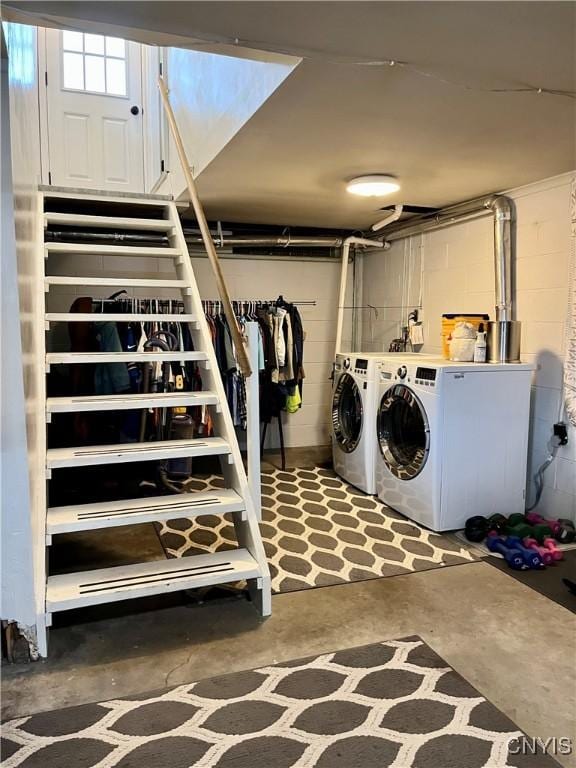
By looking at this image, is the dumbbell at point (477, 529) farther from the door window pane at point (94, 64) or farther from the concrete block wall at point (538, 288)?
the door window pane at point (94, 64)

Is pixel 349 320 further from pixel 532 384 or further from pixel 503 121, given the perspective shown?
pixel 503 121

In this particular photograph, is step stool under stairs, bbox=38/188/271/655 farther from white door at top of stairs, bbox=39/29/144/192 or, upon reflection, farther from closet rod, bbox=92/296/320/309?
white door at top of stairs, bbox=39/29/144/192

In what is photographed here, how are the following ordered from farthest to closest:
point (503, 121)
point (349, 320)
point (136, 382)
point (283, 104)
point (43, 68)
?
point (349, 320) < point (43, 68) < point (136, 382) < point (503, 121) < point (283, 104)

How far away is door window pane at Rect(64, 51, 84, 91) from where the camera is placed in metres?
4.63

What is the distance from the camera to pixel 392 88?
6.63ft

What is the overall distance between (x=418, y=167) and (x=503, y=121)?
741 mm

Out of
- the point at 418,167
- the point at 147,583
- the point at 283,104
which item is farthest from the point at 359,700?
the point at 418,167

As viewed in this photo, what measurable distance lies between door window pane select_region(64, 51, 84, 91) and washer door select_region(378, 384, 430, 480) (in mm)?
3720

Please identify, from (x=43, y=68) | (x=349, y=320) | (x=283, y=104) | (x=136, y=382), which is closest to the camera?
(x=283, y=104)

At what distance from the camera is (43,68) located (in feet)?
15.0

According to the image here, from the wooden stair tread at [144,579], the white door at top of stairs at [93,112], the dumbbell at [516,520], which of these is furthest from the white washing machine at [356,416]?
the white door at top of stairs at [93,112]

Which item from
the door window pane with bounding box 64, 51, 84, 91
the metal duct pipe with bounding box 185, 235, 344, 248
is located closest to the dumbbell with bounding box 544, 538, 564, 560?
the metal duct pipe with bounding box 185, 235, 344, 248

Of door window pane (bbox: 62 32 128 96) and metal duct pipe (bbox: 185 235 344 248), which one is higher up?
door window pane (bbox: 62 32 128 96)

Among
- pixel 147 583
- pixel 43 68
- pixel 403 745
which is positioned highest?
pixel 43 68
